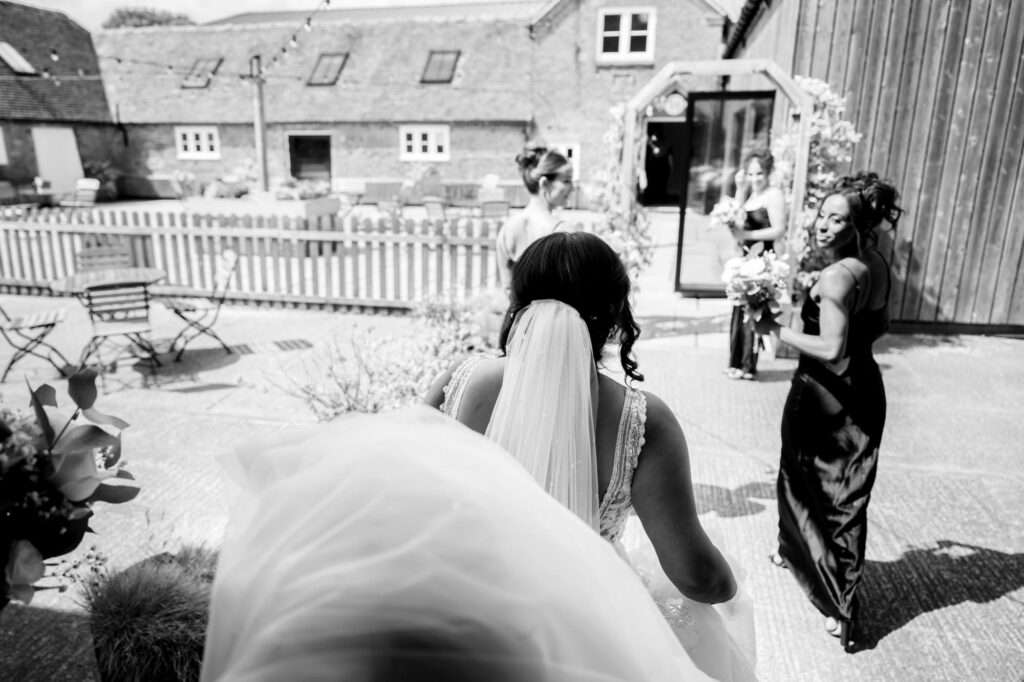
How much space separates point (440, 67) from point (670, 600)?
83.7 ft

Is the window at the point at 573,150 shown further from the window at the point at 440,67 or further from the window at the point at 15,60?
the window at the point at 15,60

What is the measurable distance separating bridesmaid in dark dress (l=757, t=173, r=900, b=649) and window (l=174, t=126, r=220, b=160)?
27750 millimetres

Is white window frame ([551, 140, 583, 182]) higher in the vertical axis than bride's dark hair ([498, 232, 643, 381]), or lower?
higher

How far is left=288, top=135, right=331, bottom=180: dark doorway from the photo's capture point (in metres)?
28.1

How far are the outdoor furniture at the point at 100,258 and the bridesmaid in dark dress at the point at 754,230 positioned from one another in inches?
249

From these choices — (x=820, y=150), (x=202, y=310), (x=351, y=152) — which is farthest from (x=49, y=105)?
(x=820, y=150)

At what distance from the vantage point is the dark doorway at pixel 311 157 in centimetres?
2814

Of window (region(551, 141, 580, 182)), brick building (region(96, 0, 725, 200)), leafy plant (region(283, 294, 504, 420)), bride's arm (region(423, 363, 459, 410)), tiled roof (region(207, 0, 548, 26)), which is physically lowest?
leafy plant (region(283, 294, 504, 420))

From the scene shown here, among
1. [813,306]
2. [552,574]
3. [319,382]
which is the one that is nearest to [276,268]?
[319,382]

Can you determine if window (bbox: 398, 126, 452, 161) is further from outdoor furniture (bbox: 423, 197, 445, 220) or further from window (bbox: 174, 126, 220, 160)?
outdoor furniture (bbox: 423, 197, 445, 220)

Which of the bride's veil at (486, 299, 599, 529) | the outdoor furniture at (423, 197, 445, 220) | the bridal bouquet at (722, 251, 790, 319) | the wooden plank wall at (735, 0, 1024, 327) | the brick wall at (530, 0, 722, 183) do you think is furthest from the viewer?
the brick wall at (530, 0, 722, 183)

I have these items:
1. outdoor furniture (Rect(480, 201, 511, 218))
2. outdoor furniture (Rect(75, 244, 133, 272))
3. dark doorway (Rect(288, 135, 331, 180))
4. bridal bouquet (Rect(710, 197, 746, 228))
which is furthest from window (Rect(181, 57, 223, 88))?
bridal bouquet (Rect(710, 197, 746, 228))

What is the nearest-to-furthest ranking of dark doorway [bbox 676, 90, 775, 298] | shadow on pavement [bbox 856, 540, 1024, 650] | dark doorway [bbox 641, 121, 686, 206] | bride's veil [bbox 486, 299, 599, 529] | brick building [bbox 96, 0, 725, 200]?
bride's veil [bbox 486, 299, 599, 529]
shadow on pavement [bbox 856, 540, 1024, 650]
dark doorway [bbox 676, 90, 775, 298]
brick building [bbox 96, 0, 725, 200]
dark doorway [bbox 641, 121, 686, 206]

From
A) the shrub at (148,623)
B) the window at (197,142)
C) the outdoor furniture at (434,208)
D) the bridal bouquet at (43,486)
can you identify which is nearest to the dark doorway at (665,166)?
the outdoor furniture at (434,208)
